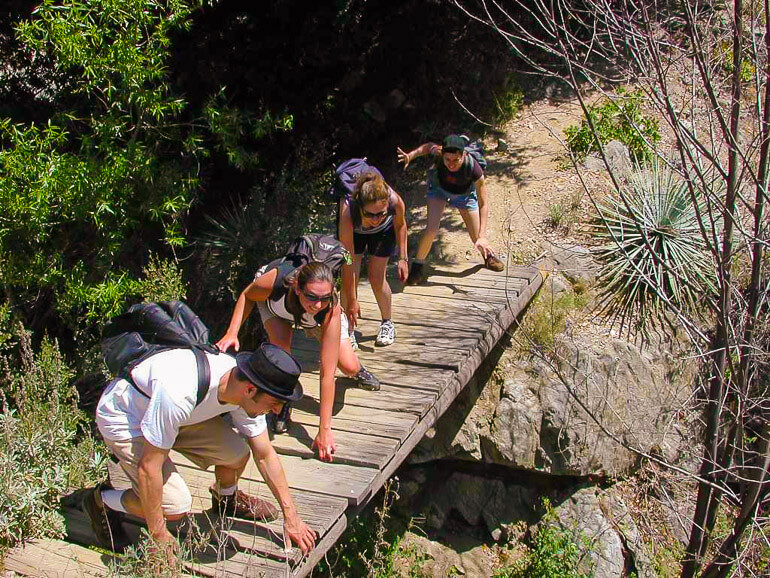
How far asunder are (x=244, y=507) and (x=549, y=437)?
14.1ft

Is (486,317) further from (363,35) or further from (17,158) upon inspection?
(363,35)

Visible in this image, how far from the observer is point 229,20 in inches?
340

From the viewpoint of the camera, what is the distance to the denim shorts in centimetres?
696

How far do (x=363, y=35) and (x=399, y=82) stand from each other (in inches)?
57.2

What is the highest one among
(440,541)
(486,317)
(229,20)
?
(229,20)

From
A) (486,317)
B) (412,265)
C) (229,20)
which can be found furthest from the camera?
(229,20)

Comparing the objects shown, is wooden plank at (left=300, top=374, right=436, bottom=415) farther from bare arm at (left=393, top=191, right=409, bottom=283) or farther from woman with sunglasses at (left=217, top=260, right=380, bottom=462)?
bare arm at (left=393, top=191, right=409, bottom=283)

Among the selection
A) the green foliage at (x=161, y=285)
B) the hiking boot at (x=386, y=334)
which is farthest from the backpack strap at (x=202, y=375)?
the green foliage at (x=161, y=285)

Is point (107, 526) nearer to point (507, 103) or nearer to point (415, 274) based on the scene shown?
point (415, 274)

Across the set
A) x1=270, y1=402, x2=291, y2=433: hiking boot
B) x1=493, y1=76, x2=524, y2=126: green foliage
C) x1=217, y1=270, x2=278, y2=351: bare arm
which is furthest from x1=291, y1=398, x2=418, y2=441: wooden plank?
x1=493, y1=76, x2=524, y2=126: green foliage

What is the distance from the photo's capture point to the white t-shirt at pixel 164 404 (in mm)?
3502

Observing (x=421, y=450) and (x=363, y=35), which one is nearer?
(x=421, y=450)

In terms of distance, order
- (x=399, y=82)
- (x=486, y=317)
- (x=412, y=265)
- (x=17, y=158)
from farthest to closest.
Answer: (x=399, y=82), (x=412, y=265), (x=486, y=317), (x=17, y=158)

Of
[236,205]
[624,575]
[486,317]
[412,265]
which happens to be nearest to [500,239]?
[412,265]
